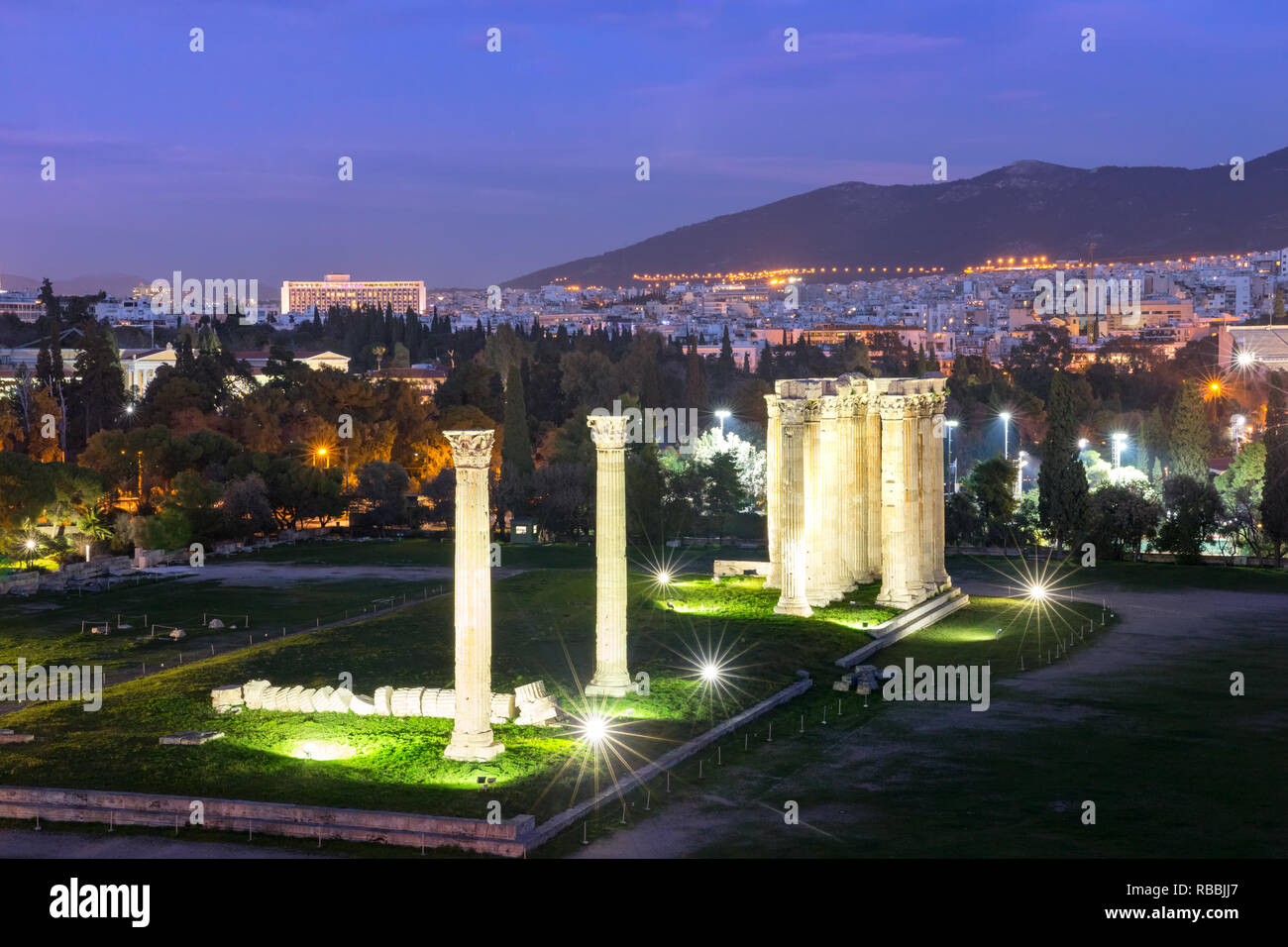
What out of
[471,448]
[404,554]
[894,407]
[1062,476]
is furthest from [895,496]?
[404,554]

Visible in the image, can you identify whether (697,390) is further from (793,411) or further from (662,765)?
(662,765)

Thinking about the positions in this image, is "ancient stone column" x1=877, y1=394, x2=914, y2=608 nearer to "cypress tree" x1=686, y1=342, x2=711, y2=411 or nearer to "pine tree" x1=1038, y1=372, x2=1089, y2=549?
"pine tree" x1=1038, y1=372, x2=1089, y2=549

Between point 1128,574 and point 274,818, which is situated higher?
point 274,818

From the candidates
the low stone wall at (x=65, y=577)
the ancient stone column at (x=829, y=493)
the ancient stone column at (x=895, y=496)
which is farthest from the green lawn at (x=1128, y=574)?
the low stone wall at (x=65, y=577)

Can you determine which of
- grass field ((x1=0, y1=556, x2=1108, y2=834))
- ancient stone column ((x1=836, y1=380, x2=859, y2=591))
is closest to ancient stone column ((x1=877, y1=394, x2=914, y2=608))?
grass field ((x1=0, y1=556, x2=1108, y2=834))

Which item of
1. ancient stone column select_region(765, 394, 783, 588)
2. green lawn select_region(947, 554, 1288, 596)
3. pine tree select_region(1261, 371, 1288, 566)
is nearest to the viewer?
ancient stone column select_region(765, 394, 783, 588)
